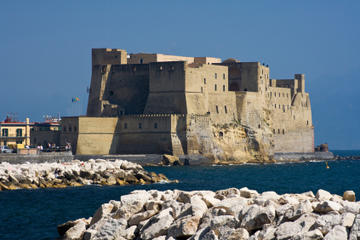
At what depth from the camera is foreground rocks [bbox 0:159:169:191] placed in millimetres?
33000

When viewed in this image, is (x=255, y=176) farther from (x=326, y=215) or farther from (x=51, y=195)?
(x=326, y=215)

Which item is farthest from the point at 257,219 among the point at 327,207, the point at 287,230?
the point at 327,207

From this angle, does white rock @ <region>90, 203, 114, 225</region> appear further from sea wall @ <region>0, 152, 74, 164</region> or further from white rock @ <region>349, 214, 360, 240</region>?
sea wall @ <region>0, 152, 74, 164</region>

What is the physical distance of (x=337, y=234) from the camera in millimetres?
14156

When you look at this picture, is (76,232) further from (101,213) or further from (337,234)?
(337,234)

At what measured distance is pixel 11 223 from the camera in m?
22.8

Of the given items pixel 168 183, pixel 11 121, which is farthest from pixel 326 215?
pixel 11 121

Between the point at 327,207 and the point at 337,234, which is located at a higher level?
the point at 327,207

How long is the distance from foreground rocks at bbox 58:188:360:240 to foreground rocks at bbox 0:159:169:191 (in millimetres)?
14956

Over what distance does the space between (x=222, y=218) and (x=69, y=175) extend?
20.2m

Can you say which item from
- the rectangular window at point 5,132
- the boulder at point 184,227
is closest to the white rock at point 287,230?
the boulder at point 184,227

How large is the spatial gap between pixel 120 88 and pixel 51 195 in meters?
33.2

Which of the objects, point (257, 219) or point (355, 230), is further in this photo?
point (257, 219)

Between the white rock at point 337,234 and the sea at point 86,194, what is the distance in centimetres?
811
